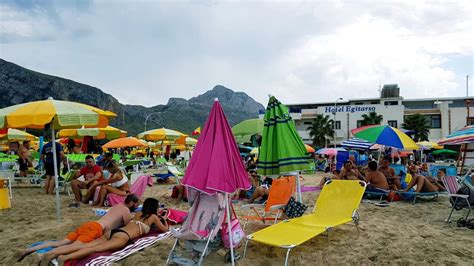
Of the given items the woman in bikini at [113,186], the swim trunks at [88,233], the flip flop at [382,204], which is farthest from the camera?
the flip flop at [382,204]

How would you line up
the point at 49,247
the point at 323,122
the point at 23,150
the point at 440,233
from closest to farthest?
1. the point at 49,247
2. the point at 440,233
3. the point at 23,150
4. the point at 323,122

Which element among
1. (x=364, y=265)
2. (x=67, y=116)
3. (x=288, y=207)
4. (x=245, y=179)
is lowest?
(x=364, y=265)

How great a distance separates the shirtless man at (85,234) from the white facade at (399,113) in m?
36.5

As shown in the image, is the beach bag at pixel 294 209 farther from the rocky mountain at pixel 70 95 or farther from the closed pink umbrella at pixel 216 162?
the rocky mountain at pixel 70 95

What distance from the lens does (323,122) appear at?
40156 mm

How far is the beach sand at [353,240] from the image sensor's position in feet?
12.9

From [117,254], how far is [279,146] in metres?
2.47

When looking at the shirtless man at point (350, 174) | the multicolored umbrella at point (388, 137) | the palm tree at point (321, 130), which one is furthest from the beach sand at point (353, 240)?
the palm tree at point (321, 130)

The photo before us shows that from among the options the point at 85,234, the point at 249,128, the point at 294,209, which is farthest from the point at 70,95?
the point at 294,209

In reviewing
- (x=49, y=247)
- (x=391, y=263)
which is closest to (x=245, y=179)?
(x=391, y=263)

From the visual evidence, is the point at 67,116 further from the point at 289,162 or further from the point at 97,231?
the point at 289,162

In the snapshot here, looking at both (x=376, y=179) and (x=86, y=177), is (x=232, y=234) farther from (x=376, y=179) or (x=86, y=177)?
(x=376, y=179)

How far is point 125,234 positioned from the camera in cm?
417

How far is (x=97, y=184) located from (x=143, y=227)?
3.15m
